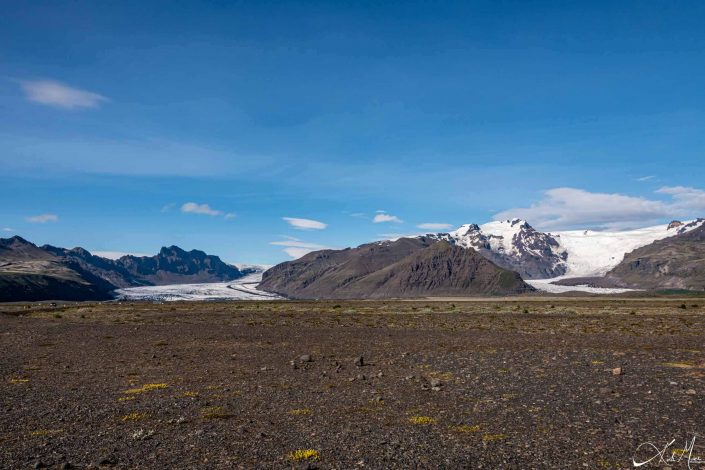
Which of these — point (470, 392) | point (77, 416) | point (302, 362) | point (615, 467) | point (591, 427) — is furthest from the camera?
point (302, 362)

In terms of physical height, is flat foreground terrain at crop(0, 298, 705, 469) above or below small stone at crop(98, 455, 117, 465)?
above

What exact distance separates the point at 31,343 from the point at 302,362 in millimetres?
30895

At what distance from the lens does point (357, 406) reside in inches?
861

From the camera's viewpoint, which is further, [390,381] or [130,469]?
[390,381]

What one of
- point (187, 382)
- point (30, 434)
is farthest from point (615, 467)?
point (187, 382)

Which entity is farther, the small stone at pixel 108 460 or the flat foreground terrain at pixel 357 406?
the flat foreground terrain at pixel 357 406

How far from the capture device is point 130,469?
14461mm

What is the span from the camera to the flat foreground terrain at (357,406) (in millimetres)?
15438

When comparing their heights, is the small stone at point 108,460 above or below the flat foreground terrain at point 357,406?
→ below

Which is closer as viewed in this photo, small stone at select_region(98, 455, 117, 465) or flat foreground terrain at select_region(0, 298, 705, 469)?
small stone at select_region(98, 455, 117, 465)

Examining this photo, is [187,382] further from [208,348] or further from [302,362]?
[208,348]

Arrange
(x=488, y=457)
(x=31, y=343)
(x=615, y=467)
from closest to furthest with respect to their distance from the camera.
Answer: (x=615, y=467) → (x=488, y=457) → (x=31, y=343)

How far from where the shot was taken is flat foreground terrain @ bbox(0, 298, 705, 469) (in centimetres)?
1544

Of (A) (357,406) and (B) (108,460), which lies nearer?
(B) (108,460)
